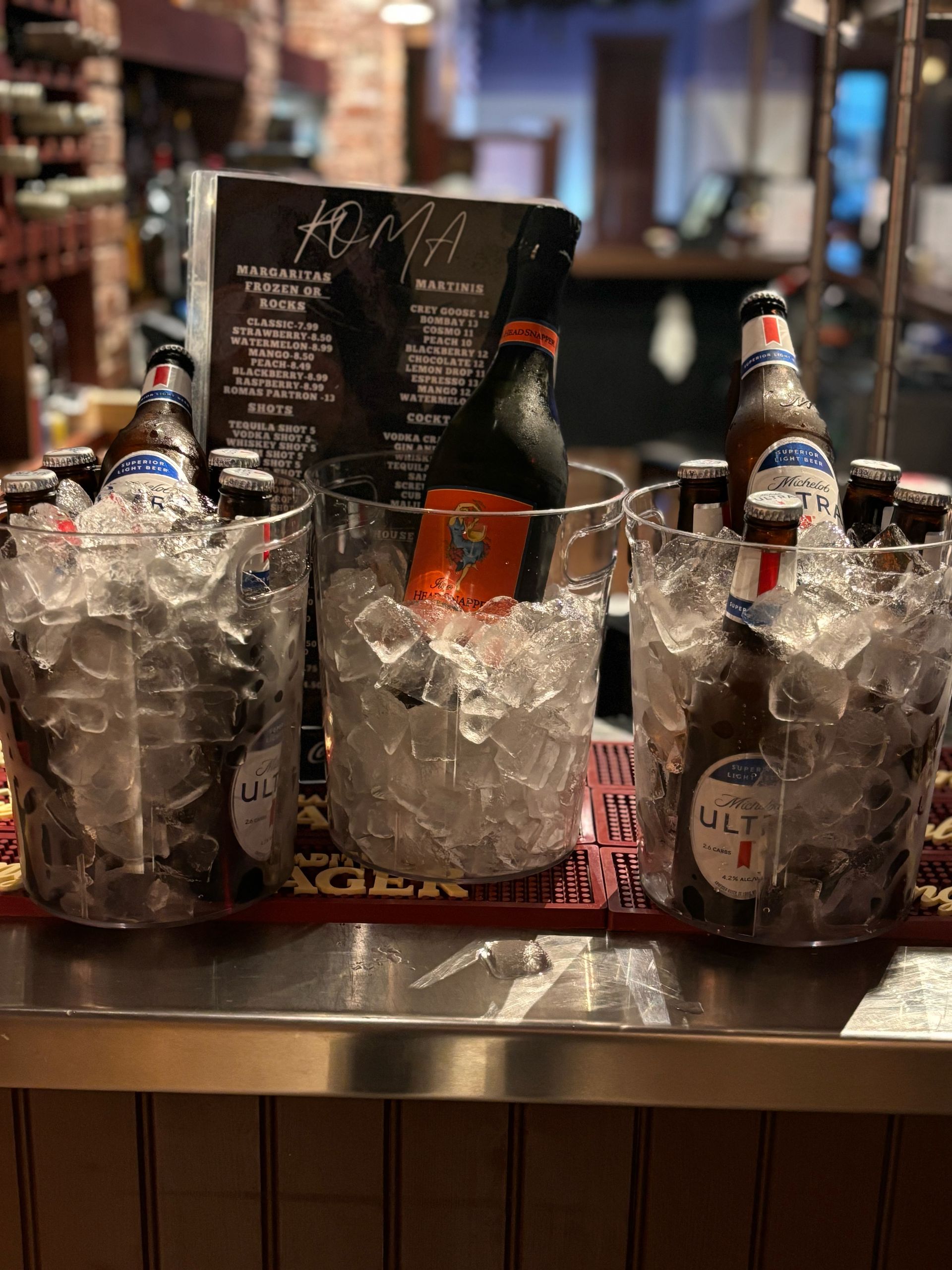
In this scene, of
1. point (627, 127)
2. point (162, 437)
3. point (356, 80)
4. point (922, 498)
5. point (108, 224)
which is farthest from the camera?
point (627, 127)

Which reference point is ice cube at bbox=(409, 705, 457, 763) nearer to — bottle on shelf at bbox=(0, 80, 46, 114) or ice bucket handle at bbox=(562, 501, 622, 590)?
ice bucket handle at bbox=(562, 501, 622, 590)

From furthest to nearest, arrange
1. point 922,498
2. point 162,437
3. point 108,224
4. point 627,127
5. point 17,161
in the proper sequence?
1. point 627,127
2. point 108,224
3. point 17,161
4. point 162,437
5. point 922,498

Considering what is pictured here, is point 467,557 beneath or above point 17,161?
beneath

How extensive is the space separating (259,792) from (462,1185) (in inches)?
→ 11.3

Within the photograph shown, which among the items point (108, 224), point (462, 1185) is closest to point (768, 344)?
point (462, 1185)

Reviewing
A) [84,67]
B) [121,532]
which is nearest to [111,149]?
[84,67]

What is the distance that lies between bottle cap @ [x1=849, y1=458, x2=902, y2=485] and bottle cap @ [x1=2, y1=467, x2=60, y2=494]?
1.89 feet

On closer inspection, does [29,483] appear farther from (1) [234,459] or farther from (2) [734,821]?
(2) [734,821]

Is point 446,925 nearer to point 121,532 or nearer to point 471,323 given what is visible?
point 121,532

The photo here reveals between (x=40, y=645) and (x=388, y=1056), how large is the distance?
1.09 feet

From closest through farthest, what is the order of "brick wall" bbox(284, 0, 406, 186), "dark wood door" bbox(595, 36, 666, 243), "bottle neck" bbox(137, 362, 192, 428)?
"bottle neck" bbox(137, 362, 192, 428) < "brick wall" bbox(284, 0, 406, 186) < "dark wood door" bbox(595, 36, 666, 243)

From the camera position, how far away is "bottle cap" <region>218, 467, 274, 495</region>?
2.55 ft

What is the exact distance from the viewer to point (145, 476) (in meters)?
0.86

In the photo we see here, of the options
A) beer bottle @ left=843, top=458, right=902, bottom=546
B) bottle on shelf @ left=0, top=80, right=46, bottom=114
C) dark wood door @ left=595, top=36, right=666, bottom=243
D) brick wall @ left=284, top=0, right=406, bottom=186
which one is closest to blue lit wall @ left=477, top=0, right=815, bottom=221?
dark wood door @ left=595, top=36, right=666, bottom=243
